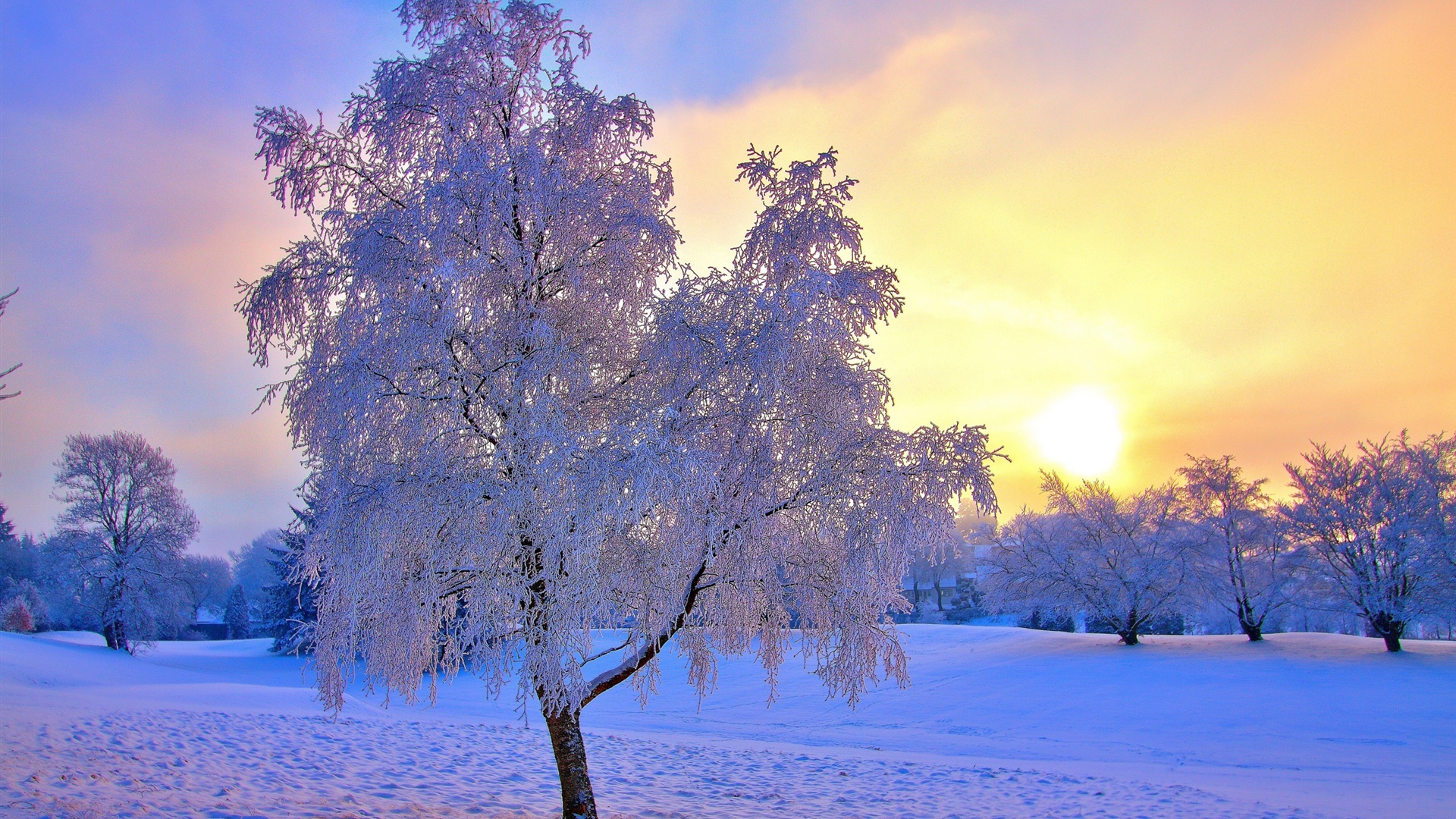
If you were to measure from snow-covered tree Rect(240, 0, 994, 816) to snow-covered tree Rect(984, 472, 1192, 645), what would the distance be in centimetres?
1988

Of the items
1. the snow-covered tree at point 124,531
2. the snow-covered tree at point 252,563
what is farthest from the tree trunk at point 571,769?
the snow-covered tree at point 252,563

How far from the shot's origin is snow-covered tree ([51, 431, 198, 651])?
86.6 ft

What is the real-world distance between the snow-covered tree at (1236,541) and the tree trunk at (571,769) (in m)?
22.6

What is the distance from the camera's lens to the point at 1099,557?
937 inches

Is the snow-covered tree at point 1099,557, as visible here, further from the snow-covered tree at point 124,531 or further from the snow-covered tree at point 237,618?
the snow-covered tree at point 237,618

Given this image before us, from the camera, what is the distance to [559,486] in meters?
5.61

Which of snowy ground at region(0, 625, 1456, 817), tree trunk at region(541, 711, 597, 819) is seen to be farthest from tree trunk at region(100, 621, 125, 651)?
tree trunk at region(541, 711, 597, 819)

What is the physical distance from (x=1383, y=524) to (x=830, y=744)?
16917 millimetres

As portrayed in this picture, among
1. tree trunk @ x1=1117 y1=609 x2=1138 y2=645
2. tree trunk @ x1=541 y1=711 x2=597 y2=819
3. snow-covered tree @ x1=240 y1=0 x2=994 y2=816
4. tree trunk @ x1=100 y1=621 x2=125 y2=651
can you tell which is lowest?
tree trunk @ x1=100 y1=621 x2=125 y2=651

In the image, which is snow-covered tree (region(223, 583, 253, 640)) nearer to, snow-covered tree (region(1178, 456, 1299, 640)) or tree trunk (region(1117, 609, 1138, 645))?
tree trunk (region(1117, 609, 1138, 645))

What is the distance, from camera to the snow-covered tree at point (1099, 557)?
23078 millimetres

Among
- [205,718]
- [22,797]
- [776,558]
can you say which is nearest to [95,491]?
[205,718]

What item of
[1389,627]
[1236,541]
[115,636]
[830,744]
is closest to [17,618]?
[115,636]

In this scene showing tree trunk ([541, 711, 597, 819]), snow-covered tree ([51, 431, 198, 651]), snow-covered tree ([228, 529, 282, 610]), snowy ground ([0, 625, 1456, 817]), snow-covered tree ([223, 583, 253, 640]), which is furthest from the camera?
snow-covered tree ([228, 529, 282, 610])
